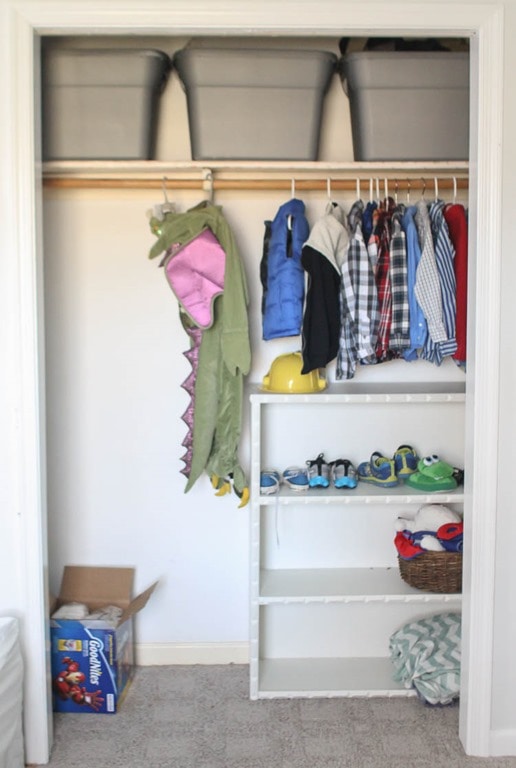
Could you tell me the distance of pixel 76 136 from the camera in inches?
91.0

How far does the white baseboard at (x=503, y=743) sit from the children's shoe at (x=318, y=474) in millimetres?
913

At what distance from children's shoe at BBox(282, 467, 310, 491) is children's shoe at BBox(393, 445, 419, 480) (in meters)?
0.34

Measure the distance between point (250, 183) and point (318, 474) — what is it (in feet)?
3.41

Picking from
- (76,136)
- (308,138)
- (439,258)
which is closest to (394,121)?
(308,138)

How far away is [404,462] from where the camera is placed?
8.39 ft

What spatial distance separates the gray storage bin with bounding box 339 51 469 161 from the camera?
2264 mm

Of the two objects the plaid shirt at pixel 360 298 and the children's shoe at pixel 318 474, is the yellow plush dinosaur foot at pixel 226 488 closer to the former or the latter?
the children's shoe at pixel 318 474

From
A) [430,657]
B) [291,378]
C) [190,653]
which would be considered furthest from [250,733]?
[291,378]

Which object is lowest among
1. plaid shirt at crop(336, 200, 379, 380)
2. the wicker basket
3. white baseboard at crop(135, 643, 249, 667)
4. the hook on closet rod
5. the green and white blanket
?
white baseboard at crop(135, 643, 249, 667)

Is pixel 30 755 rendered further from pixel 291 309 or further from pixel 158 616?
pixel 291 309

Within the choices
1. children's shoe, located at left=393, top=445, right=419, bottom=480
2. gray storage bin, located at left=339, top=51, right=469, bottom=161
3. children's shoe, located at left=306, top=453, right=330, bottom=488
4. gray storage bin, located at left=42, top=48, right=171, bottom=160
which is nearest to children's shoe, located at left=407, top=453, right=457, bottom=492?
children's shoe, located at left=393, top=445, right=419, bottom=480

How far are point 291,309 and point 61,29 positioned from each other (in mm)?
1066

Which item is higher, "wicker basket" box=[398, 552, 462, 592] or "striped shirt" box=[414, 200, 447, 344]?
"striped shirt" box=[414, 200, 447, 344]

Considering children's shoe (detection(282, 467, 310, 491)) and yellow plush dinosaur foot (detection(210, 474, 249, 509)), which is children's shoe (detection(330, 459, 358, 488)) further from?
yellow plush dinosaur foot (detection(210, 474, 249, 509))
